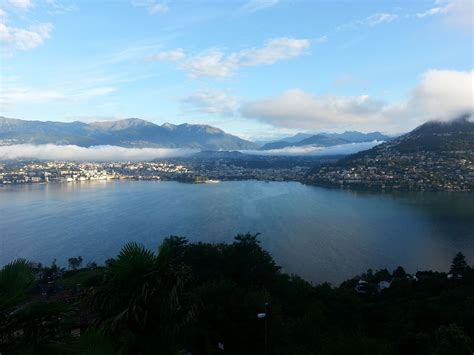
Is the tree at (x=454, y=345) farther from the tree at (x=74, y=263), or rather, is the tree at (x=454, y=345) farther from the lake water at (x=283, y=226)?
the tree at (x=74, y=263)

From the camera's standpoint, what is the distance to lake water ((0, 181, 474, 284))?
16.0m

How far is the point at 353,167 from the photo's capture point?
4938 centimetres

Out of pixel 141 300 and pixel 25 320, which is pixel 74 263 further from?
pixel 25 320

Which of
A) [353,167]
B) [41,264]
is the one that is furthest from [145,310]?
[353,167]

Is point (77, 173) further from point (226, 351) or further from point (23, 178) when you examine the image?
point (226, 351)

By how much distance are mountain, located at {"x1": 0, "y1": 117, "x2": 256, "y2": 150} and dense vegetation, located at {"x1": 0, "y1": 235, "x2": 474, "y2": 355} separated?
14578 cm

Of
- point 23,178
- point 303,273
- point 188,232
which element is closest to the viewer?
point 303,273

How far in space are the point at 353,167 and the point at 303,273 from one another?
37.8 meters

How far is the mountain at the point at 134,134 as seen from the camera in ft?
516

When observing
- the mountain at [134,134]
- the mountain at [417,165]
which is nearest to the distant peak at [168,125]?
the mountain at [134,134]

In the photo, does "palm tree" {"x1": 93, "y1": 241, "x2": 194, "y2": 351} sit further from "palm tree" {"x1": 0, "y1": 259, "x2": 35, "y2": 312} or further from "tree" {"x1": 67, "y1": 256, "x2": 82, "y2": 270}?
"tree" {"x1": 67, "y1": 256, "x2": 82, "y2": 270}

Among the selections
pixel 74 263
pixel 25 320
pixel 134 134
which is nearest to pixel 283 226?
pixel 74 263

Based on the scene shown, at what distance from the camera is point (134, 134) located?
172m

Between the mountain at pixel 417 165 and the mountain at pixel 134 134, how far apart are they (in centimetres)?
11552
